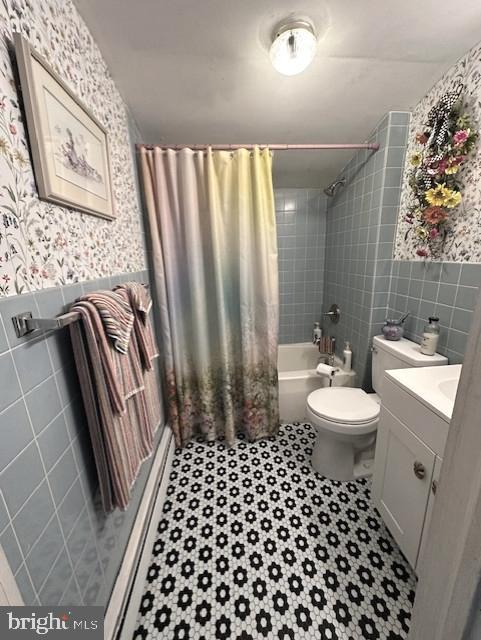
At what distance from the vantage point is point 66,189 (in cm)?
66

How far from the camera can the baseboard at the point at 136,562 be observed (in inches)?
31.2

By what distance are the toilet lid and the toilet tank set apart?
0.41ft

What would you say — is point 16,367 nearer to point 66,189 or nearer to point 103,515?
point 66,189

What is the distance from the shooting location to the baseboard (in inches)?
31.2

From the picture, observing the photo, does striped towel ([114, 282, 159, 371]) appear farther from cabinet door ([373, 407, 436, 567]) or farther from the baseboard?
cabinet door ([373, 407, 436, 567])

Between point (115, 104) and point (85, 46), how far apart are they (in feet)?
0.83

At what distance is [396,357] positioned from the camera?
1352 mm

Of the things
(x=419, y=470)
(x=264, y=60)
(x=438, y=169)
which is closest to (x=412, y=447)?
(x=419, y=470)

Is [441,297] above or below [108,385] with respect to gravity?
above

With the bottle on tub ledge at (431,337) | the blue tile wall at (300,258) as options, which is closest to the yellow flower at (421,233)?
the bottle on tub ledge at (431,337)

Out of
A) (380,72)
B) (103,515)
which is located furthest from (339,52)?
(103,515)

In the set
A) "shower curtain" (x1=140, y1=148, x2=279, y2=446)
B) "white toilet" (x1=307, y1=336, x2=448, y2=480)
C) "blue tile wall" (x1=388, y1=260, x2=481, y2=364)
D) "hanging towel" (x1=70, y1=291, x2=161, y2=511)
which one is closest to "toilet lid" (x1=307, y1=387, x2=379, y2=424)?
"white toilet" (x1=307, y1=336, x2=448, y2=480)

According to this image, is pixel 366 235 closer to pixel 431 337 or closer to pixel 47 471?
pixel 431 337

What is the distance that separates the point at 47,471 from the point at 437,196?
188 centimetres
